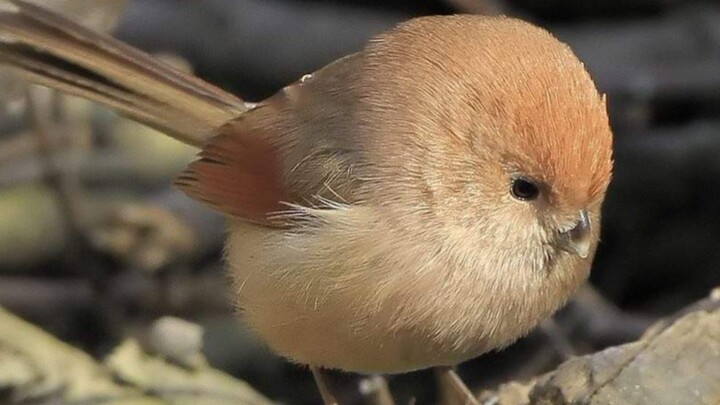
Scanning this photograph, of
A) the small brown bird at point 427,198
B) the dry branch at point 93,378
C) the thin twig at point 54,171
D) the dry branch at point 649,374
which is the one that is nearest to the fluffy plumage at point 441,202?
the small brown bird at point 427,198

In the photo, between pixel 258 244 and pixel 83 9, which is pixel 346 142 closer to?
pixel 258 244

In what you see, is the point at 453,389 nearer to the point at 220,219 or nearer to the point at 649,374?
the point at 649,374

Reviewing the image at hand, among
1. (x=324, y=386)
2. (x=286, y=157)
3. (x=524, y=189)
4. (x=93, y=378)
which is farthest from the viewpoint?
(x=93, y=378)

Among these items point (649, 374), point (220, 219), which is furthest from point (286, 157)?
point (220, 219)

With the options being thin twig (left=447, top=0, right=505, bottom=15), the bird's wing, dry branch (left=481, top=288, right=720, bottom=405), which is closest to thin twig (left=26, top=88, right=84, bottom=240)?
the bird's wing

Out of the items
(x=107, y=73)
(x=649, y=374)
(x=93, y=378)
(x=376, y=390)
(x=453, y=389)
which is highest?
(x=107, y=73)

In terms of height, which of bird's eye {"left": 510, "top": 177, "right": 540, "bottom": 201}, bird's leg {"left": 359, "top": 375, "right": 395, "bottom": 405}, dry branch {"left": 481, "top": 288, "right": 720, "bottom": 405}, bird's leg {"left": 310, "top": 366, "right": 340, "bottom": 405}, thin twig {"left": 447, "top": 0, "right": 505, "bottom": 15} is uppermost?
thin twig {"left": 447, "top": 0, "right": 505, "bottom": 15}

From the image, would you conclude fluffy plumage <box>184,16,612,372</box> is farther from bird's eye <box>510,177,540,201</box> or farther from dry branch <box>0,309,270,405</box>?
dry branch <box>0,309,270,405</box>
